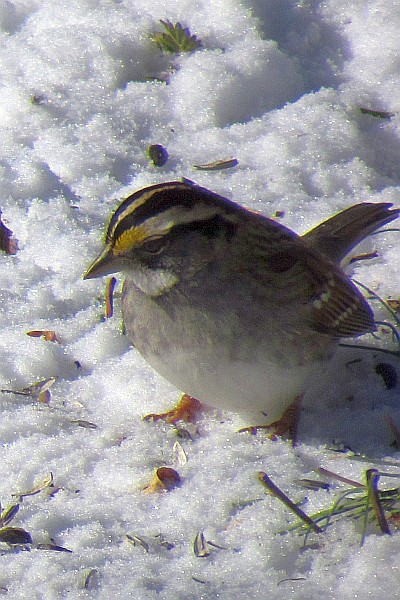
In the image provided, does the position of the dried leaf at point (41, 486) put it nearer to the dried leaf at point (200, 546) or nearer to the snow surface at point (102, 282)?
the snow surface at point (102, 282)

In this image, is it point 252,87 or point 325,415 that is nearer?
point 325,415

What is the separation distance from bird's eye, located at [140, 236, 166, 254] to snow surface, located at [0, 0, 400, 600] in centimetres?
76

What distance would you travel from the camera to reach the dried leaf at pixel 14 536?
359 cm

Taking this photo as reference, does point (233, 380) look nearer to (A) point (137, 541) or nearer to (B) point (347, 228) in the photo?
(A) point (137, 541)

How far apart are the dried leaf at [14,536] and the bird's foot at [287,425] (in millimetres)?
1003

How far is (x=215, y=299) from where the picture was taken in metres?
3.95

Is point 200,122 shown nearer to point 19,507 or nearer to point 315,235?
point 315,235

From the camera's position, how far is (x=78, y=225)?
201 inches

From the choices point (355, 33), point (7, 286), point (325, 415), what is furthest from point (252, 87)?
point (325, 415)

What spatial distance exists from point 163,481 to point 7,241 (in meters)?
1.74

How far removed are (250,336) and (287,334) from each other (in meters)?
0.20

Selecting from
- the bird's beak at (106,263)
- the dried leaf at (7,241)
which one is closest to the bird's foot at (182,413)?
the bird's beak at (106,263)

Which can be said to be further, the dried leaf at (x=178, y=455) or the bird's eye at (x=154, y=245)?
the dried leaf at (x=178, y=455)

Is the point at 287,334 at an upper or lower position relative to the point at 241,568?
upper
